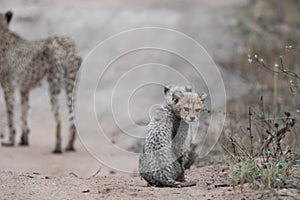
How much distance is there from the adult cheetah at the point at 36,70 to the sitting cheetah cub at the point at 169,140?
172 inches

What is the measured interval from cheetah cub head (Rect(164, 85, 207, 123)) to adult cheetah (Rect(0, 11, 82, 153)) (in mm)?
4424

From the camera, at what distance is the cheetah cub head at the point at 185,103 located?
619 centimetres

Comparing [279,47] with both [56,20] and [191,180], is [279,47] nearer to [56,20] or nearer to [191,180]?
[56,20]

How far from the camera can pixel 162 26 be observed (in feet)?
54.9

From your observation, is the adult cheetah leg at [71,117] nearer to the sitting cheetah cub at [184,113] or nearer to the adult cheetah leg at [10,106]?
the adult cheetah leg at [10,106]

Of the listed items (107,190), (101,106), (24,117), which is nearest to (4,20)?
(24,117)

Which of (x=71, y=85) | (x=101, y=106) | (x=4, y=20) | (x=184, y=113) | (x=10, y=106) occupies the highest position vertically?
(x=4, y=20)

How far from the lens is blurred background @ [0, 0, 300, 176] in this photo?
10960 millimetres

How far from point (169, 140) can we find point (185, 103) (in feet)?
1.20

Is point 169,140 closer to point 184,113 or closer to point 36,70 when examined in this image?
point 184,113

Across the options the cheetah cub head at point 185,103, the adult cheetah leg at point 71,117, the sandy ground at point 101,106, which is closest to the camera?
the sandy ground at point 101,106

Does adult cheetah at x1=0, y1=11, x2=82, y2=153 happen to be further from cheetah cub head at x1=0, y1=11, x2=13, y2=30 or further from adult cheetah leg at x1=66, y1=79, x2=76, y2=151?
cheetah cub head at x1=0, y1=11, x2=13, y2=30

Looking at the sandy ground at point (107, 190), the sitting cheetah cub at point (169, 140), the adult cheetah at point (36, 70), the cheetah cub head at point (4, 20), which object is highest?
the cheetah cub head at point (4, 20)

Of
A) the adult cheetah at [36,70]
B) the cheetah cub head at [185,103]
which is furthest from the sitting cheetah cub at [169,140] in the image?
the adult cheetah at [36,70]
